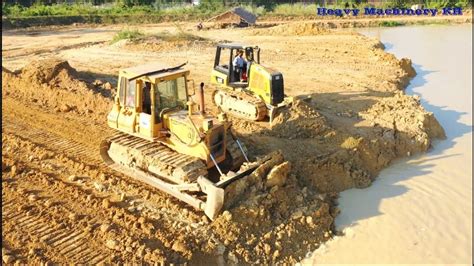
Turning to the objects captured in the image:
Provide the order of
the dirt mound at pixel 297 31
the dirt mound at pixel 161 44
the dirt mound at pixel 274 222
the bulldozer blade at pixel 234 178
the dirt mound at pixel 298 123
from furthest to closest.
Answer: the dirt mound at pixel 297 31 → the dirt mound at pixel 161 44 → the dirt mound at pixel 298 123 → the bulldozer blade at pixel 234 178 → the dirt mound at pixel 274 222

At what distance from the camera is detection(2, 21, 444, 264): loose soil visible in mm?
7430

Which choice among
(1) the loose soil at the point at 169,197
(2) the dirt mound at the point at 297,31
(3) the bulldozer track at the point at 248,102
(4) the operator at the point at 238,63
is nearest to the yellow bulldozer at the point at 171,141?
(1) the loose soil at the point at 169,197

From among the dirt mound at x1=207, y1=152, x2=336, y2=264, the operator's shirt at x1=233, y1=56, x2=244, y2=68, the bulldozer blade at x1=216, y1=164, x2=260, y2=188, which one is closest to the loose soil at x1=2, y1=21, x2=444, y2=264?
the dirt mound at x1=207, y1=152, x2=336, y2=264

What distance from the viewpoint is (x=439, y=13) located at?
41.3 meters

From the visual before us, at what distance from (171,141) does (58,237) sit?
257cm

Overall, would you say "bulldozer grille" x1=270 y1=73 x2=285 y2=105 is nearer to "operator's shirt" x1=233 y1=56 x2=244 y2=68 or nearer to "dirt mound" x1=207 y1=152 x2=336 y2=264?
"operator's shirt" x1=233 y1=56 x2=244 y2=68

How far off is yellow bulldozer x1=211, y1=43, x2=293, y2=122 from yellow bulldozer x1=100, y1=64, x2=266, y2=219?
3228 millimetres

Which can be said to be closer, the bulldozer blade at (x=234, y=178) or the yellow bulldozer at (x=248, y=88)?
the bulldozer blade at (x=234, y=178)

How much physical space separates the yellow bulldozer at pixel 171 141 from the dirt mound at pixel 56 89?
12.6 ft

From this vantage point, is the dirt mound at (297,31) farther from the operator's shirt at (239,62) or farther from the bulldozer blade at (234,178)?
the bulldozer blade at (234,178)

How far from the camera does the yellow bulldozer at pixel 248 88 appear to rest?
12469mm

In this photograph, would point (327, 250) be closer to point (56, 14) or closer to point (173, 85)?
point (173, 85)

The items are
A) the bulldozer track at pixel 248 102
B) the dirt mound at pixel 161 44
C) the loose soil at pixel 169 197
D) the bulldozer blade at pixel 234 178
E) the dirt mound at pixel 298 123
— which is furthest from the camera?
the dirt mound at pixel 161 44

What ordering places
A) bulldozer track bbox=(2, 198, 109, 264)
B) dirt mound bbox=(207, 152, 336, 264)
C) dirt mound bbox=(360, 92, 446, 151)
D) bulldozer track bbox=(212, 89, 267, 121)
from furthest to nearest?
bulldozer track bbox=(212, 89, 267, 121), dirt mound bbox=(360, 92, 446, 151), dirt mound bbox=(207, 152, 336, 264), bulldozer track bbox=(2, 198, 109, 264)
